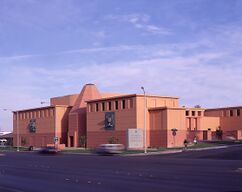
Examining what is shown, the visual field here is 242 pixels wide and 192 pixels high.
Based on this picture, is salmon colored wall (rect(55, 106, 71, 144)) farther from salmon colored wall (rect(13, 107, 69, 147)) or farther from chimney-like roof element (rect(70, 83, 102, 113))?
chimney-like roof element (rect(70, 83, 102, 113))

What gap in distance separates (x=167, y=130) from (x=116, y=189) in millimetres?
54427

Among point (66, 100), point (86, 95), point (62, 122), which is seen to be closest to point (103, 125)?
point (86, 95)

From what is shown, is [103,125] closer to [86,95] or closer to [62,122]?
[86,95]

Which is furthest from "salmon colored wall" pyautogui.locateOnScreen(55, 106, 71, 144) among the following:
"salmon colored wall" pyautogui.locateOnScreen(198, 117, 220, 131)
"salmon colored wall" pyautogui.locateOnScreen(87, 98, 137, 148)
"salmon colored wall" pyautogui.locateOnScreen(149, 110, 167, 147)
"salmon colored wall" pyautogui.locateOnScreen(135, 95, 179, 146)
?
"salmon colored wall" pyautogui.locateOnScreen(198, 117, 220, 131)

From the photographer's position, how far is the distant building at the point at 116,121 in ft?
244

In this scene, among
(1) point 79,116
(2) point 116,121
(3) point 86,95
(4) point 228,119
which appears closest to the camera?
(2) point 116,121

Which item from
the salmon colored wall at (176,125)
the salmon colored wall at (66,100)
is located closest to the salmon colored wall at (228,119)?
the salmon colored wall at (176,125)

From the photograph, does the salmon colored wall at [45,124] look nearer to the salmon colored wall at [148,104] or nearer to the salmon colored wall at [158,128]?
the salmon colored wall at [148,104]

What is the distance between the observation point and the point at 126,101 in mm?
77125

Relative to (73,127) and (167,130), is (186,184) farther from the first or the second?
(73,127)

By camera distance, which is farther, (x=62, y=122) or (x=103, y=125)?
(x=62, y=122)

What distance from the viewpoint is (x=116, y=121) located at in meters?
79.1

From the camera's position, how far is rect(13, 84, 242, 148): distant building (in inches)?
2928

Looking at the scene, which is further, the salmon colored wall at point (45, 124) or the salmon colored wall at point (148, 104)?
the salmon colored wall at point (45, 124)
